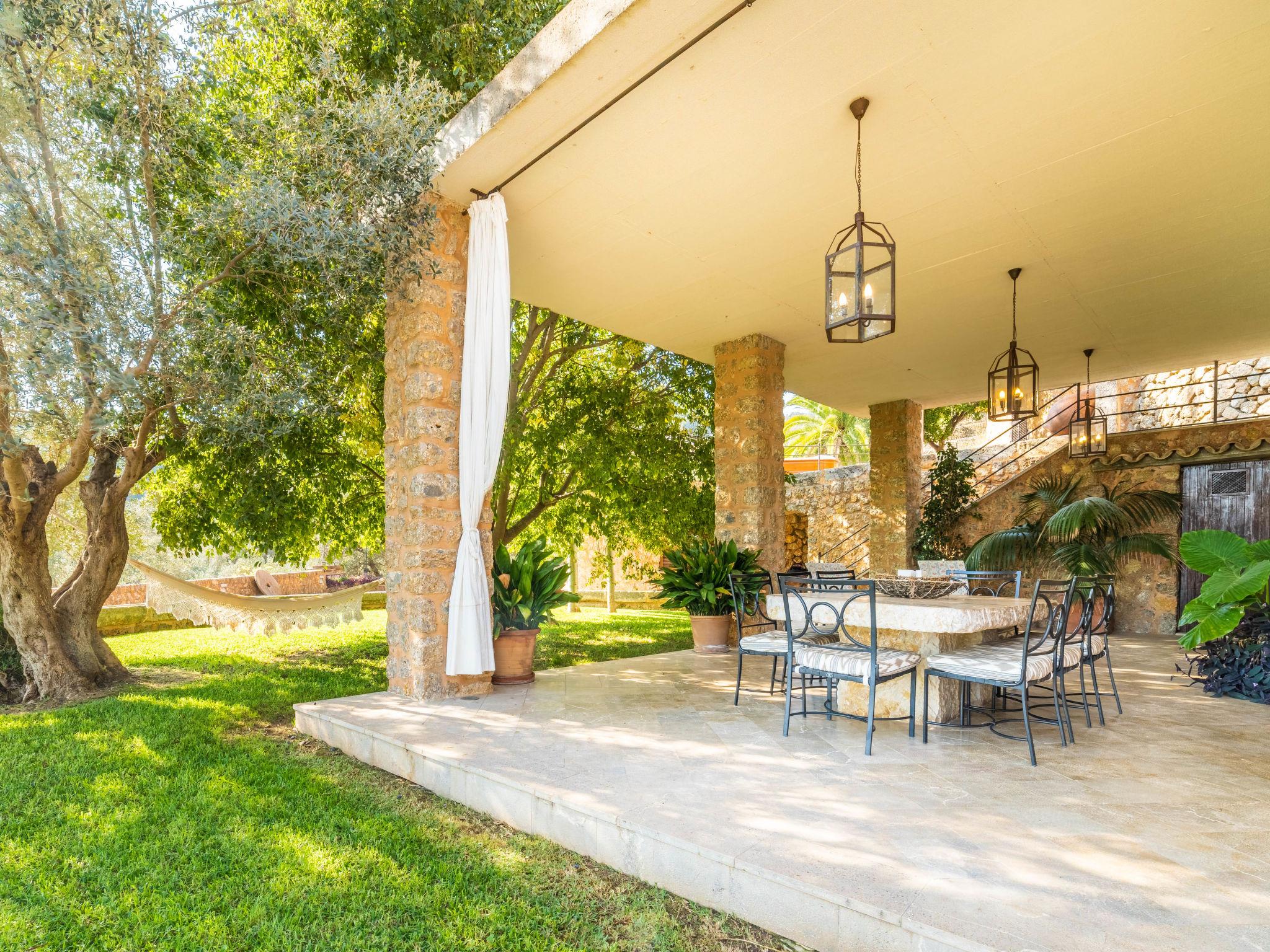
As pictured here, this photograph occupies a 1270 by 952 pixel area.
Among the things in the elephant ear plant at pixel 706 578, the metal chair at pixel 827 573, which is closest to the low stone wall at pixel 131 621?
the elephant ear plant at pixel 706 578

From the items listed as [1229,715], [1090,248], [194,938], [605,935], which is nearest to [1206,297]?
[1090,248]

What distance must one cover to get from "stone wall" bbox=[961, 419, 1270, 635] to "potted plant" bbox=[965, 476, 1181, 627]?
12 centimetres

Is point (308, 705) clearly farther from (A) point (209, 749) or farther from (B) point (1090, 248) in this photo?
(B) point (1090, 248)

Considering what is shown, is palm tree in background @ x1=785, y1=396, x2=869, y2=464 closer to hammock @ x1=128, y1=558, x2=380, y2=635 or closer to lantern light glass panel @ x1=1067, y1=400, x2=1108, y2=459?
lantern light glass panel @ x1=1067, y1=400, x2=1108, y2=459

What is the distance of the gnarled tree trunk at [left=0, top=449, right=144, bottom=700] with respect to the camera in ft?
15.8

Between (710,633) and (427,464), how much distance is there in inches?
119

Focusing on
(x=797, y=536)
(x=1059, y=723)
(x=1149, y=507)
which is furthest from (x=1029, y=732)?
(x=797, y=536)

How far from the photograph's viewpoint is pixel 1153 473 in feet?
25.5

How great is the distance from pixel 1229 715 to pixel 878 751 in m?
2.41

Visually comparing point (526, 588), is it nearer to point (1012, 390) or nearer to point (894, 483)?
point (1012, 390)

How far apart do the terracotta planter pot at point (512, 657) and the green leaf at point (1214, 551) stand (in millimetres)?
4281

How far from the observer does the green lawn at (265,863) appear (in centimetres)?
188

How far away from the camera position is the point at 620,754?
2.87 meters

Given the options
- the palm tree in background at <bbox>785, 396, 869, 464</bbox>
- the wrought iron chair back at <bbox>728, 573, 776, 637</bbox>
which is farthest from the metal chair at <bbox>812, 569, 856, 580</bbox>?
the palm tree in background at <bbox>785, 396, 869, 464</bbox>
